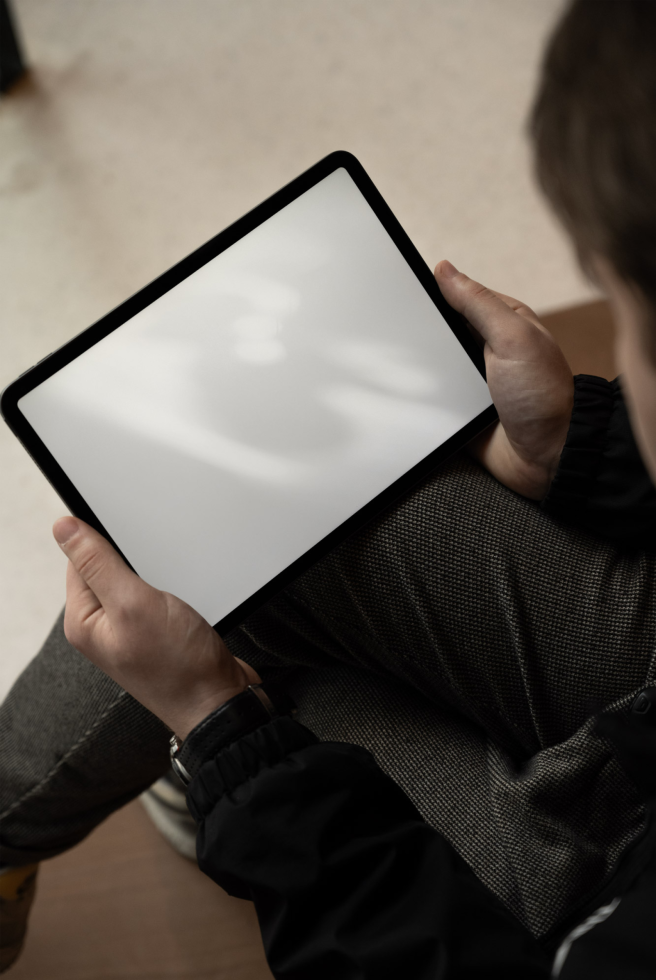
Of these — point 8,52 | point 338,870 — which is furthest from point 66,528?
point 8,52

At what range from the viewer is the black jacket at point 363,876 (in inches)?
14.9

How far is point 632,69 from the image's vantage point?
1.00ft

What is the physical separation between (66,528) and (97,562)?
0.03 meters

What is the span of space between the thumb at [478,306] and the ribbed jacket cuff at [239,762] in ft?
1.11

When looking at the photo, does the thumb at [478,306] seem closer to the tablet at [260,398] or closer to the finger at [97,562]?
the tablet at [260,398]

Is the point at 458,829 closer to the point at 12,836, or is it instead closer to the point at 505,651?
the point at 505,651

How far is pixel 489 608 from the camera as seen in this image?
21.4 inches

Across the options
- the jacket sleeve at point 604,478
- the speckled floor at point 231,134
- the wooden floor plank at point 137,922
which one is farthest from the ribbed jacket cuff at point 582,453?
the speckled floor at point 231,134

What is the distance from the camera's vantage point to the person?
35 centimetres

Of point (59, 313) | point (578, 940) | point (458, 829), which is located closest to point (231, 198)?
point (59, 313)

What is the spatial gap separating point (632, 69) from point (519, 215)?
3.43ft

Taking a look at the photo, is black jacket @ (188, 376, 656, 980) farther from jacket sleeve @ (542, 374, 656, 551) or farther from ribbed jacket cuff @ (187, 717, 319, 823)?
jacket sleeve @ (542, 374, 656, 551)

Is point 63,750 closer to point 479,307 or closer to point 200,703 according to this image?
point 200,703

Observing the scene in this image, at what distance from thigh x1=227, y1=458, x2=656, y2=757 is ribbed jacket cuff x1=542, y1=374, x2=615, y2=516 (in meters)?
0.02
